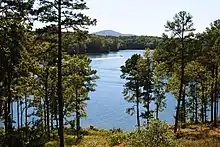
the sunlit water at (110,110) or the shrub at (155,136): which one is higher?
the shrub at (155,136)

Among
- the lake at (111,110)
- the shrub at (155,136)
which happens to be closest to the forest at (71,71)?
the shrub at (155,136)

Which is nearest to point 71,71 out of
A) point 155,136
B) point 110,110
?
point 155,136

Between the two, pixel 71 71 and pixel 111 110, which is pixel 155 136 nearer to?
pixel 71 71

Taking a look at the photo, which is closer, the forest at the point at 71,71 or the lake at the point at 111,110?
the forest at the point at 71,71

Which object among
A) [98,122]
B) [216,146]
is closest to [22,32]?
[216,146]

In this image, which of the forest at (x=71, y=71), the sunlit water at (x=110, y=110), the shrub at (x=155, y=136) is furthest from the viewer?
the sunlit water at (x=110, y=110)

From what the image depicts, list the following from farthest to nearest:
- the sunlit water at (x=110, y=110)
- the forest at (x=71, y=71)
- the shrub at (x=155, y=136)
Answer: the sunlit water at (x=110, y=110) → the forest at (x=71, y=71) → the shrub at (x=155, y=136)

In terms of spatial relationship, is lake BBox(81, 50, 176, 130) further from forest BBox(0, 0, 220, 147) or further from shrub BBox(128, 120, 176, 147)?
shrub BBox(128, 120, 176, 147)

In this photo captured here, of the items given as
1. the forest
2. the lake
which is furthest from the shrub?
the lake

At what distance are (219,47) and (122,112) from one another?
36.6m

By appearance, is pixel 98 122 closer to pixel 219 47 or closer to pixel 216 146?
pixel 219 47

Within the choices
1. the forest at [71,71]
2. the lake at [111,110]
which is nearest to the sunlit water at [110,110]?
the lake at [111,110]

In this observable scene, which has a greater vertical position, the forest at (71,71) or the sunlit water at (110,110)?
the forest at (71,71)

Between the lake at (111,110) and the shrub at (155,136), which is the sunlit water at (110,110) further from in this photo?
the shrub at (155,136)
